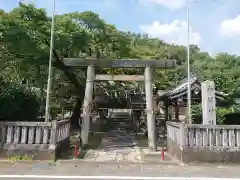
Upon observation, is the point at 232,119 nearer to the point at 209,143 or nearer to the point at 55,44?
the point at 209,143

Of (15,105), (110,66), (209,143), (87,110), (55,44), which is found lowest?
(209,143)

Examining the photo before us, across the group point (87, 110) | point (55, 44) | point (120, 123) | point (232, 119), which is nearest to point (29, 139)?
point (87, 110)

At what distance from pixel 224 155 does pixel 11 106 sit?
9599 millimetres

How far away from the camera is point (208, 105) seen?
12.8m

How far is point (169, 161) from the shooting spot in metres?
12.4

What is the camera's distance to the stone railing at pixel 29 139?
12.0 metres

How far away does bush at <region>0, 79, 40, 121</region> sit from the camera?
14.2 m

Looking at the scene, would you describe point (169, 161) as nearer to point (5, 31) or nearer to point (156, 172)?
point (156, 172)

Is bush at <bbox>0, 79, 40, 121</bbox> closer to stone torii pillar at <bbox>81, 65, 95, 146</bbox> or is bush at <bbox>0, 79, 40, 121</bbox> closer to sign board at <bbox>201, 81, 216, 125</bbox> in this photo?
stone torii pillar at <bbox>81, 65, 95, 146</bbox>

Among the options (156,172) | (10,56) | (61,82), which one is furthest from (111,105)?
(156,172)

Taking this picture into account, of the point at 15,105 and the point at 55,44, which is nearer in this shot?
the point at 15,105

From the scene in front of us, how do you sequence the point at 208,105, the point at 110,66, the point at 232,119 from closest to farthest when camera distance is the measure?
the point at 208,105
the point at 110,66
the point at 232,119

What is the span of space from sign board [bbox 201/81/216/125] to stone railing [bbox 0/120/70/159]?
6.18 m

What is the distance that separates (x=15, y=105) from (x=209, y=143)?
8.90 m
